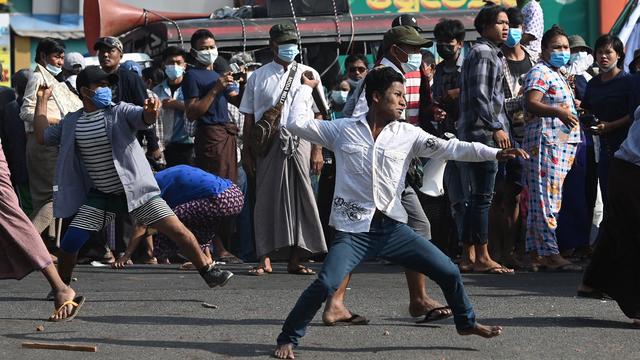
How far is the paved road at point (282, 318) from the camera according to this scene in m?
7.62

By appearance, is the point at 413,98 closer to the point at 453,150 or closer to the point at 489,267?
the point at 489,267

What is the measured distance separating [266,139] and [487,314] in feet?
10.2

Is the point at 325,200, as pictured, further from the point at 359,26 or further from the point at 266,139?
the point at 359,26

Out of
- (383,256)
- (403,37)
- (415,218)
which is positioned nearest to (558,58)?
(403,37)

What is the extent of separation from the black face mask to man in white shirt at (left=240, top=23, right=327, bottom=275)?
1309 mm

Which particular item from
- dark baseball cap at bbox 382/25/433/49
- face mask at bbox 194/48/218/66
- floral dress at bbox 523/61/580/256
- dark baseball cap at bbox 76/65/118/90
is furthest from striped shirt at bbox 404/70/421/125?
dark baseball cap at bbox 76/65/118/90

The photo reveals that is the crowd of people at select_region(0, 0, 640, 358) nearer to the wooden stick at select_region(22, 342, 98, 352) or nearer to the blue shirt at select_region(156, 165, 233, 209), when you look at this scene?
the blue shirt at select_region(156, 165, 233, 209)

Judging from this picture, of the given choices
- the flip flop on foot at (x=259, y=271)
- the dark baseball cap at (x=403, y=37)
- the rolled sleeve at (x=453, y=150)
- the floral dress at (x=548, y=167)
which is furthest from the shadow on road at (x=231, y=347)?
the floral dress at (x=548, y=167)

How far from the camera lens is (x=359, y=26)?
16.9 metres

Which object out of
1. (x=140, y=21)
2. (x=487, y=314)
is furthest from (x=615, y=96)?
(x=140, y=21)

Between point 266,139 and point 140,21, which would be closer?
point 266,139

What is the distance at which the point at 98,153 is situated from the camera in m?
9.45

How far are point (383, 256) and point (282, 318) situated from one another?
1307 millimetres

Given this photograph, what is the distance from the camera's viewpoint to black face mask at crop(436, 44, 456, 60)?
12.2 meters
